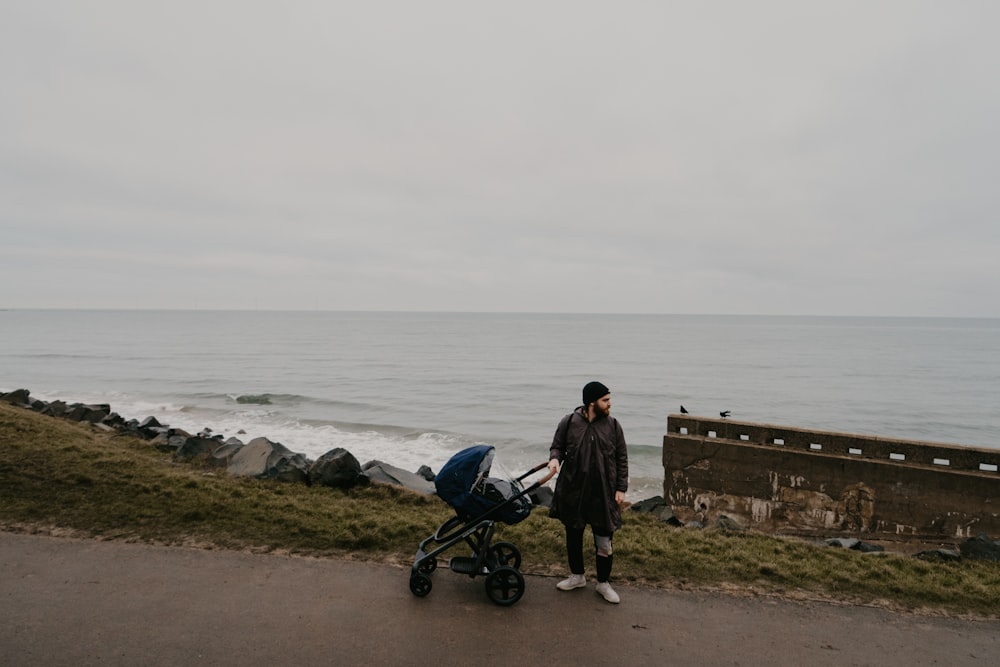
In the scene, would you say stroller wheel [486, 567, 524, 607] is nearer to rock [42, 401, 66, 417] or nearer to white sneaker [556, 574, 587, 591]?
white sneaker [556, 574, 587, 591]

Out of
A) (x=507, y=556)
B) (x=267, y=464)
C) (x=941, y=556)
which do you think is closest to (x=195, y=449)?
(x=267, y=464)

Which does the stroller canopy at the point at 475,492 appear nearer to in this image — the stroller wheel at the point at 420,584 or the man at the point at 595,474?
the man at the point at 595,474

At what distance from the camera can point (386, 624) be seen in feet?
15.4

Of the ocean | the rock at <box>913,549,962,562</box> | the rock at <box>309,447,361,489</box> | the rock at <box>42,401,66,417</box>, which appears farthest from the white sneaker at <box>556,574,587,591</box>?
the rock at <box>42,401,66,417</box>

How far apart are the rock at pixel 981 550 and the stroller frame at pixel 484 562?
20.3 feet

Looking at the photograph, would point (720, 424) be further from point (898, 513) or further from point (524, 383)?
point (524, 383)

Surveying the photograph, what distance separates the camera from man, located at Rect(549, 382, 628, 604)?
5.12 meters

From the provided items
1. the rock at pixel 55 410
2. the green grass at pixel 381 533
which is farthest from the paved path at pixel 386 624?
the rock at pixel 55 410

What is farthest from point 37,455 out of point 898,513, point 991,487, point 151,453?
point 991,487

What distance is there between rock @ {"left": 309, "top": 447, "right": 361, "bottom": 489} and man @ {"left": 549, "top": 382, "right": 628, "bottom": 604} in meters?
4.55

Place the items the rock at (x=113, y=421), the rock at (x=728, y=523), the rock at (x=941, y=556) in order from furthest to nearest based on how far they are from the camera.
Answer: the rock at (x=113, y=421)
the rock at (x=728, y=523)
the rock at (x=941, y=556)

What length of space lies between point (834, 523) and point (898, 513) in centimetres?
96

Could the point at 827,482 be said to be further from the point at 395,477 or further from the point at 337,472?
the point at 337,472

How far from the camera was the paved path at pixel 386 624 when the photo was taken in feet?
14.1
